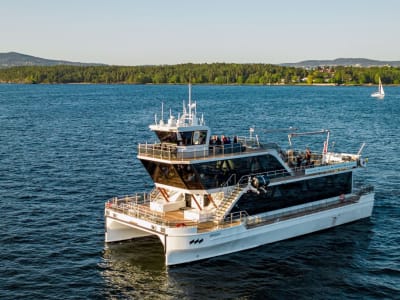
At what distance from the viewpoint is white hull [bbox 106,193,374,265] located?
28.6 metres

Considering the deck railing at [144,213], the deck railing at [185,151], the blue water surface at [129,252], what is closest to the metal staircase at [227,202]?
the deck railing at [144,213]

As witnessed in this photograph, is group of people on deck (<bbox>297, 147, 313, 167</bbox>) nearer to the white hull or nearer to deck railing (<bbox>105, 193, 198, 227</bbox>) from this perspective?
the white hull

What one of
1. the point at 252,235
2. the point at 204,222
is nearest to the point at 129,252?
the point at 204,222

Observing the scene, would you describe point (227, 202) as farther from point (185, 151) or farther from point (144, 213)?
point (144, 213)

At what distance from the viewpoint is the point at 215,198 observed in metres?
32.0

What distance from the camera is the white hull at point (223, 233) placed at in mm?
28625

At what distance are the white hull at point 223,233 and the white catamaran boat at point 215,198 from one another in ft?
0.17

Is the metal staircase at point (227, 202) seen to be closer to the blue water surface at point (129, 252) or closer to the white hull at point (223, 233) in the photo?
the white hull at point (223, 233)

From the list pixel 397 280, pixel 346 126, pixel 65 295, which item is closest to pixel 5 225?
pixel 65 295

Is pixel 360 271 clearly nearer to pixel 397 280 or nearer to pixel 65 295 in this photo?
pixel 397 280

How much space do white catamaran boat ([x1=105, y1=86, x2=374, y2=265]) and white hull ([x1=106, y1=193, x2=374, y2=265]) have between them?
0.05 m

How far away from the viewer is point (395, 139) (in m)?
75.1

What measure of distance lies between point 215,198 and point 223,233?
2933 millimetres

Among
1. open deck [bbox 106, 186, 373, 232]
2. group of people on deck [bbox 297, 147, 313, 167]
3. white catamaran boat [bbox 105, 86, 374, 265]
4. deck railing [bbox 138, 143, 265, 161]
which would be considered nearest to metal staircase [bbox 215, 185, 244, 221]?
white catamaran boat [bbox 105, 86, 374, 265]
